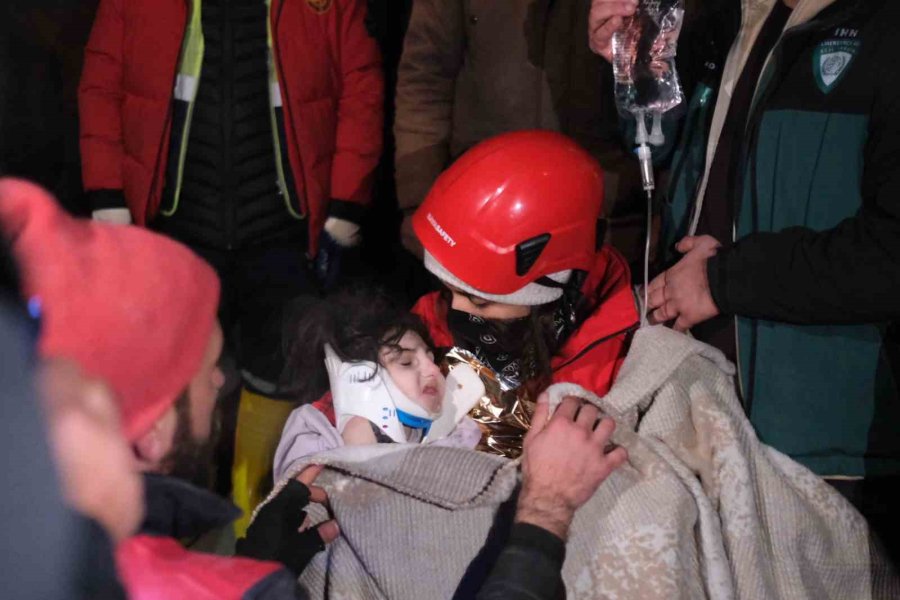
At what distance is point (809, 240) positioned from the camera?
1594 millimetres

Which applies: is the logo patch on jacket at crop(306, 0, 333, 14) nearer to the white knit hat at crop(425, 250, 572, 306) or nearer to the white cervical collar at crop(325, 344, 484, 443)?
the white knit hat at crop(425, 250, 572, 306)

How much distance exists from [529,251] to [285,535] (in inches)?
28.8

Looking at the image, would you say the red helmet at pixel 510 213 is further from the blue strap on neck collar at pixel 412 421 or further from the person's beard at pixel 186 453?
the person's beard at pixel 186 453

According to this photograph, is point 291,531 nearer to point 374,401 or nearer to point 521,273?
point 374,401

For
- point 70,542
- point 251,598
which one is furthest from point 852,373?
point 70,542

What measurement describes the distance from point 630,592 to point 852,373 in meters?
0.61

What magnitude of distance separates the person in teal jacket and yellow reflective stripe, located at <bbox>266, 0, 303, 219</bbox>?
97 cm

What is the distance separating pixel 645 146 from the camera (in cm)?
184

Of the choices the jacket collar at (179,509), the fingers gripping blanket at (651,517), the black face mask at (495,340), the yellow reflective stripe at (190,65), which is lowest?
the fingers gripping blanket at (651,517)

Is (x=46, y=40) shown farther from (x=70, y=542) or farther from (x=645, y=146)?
(x=70, y=542)

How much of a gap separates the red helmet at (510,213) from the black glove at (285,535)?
22.4 inches

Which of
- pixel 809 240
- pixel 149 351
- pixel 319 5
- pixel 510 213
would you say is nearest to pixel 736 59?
pixel 809 240

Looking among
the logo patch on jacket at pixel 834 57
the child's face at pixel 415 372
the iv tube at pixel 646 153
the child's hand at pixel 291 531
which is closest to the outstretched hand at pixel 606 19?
the iv tube at pixel 646 153

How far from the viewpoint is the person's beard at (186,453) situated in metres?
0.94
